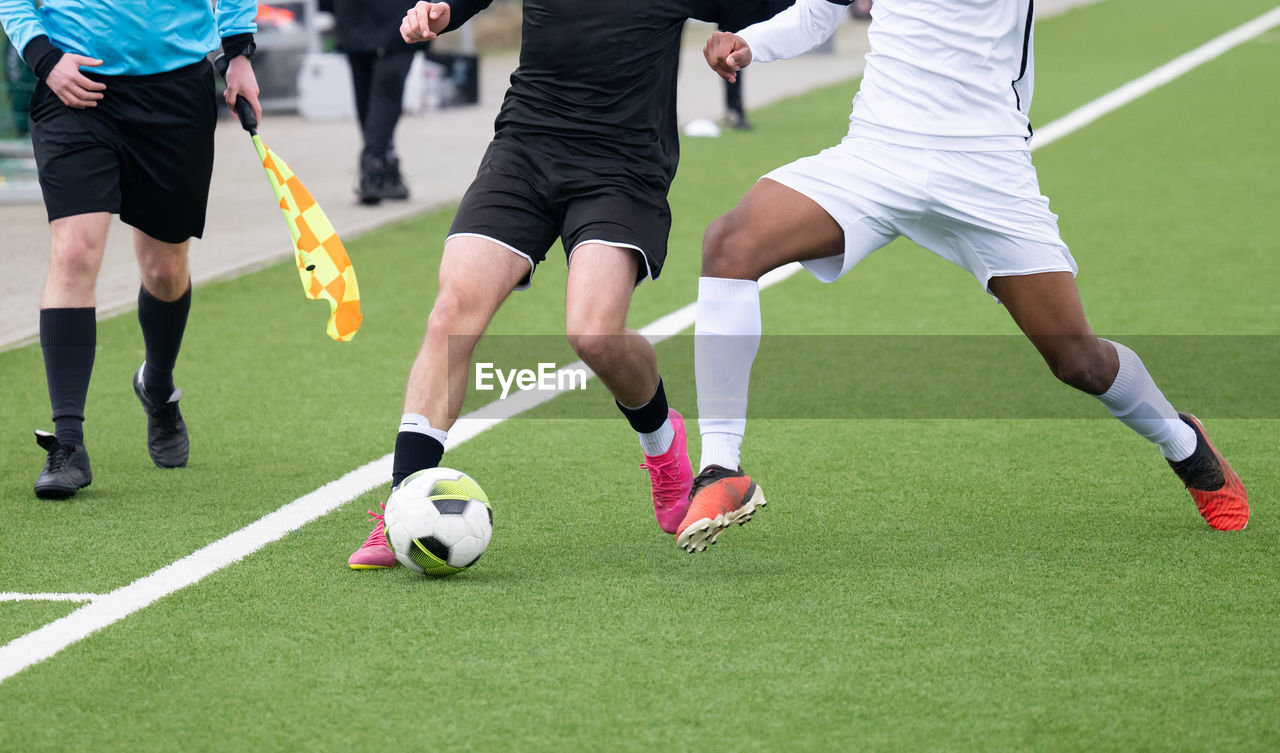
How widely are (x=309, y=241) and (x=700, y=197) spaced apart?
23.6 feet

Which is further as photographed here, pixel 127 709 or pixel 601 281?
pixel 601 281

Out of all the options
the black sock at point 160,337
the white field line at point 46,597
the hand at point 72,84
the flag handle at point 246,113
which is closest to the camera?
the white field line at point 46,597

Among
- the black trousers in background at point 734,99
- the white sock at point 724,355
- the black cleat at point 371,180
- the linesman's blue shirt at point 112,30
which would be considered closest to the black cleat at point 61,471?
the linesman's blue shirt at point 112,30

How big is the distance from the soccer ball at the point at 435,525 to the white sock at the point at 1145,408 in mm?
1775

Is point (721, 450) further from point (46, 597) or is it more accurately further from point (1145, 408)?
point (46, 597)

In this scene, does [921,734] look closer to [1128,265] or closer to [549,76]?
[549,76]

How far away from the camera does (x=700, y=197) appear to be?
12.4m

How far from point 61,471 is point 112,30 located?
1.37 m

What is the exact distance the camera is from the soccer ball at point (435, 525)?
427 centimetres

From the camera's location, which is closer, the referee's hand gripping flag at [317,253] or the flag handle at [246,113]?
the referee's hand gripping flag at [317,253]

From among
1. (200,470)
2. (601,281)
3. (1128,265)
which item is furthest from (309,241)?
(1128,265)

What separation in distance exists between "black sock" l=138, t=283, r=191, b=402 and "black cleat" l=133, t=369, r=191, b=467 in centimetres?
3

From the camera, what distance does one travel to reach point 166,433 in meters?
5.68

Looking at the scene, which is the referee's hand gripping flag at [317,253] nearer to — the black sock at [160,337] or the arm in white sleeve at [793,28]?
the black sock at [160,337]
